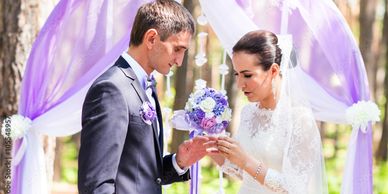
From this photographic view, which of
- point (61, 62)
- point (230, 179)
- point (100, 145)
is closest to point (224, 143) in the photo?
point (100, 145)

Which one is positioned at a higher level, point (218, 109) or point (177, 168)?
point (218, 109)

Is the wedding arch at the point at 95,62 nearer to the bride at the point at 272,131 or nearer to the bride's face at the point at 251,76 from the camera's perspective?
the bride at the point at 272,131

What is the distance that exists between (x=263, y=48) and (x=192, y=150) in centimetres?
74

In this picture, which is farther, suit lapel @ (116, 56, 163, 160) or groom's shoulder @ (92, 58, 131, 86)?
suit lapel @ (116, 56, 163, 160)

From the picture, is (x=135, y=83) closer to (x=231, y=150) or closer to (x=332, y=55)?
(x=231, y=150)

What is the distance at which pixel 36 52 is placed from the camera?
4199 millimetres

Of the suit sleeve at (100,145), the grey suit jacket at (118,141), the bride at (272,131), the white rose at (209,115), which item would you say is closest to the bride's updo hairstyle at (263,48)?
the bride at (272,131)

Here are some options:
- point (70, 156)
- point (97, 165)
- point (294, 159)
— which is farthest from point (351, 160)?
point (70, 156)

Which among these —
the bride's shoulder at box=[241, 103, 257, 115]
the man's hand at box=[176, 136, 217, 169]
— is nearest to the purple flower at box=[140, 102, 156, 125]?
the man's hand at box=[176, 136, 217, 169]

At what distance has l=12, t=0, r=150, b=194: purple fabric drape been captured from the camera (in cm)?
418

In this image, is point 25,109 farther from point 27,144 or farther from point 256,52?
point 256,52

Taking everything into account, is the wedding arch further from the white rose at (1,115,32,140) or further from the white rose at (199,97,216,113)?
the white rose at (199,97,216,113)

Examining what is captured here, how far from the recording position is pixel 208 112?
3.51m

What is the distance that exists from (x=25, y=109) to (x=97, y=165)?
1579 millimetres
